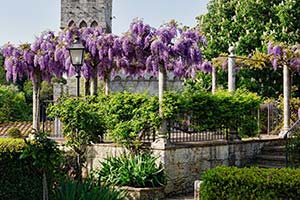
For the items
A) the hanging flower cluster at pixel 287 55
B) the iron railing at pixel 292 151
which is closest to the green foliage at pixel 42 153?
the iron railing at pixel 292 151

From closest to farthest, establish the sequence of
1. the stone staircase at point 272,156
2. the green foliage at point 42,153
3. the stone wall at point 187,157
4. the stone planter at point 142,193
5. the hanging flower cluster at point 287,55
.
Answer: the green foliage at point 42,153 < the stone planter at point 142,193 < the stone wall at point 187,157 < the stone staircase at point 272,156 < the hanging flower cluster at point 287,55

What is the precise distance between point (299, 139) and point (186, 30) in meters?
3.43

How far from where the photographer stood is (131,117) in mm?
10766

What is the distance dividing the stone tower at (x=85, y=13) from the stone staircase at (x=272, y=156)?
454 inches

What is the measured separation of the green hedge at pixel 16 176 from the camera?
290 inches

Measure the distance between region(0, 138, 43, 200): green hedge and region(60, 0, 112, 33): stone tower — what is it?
1546 centimetres

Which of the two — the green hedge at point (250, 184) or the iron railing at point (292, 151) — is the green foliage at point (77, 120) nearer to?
the green hedge at point (250, 184)

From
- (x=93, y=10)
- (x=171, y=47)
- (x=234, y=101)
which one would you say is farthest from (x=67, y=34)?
(x=93, y=10)

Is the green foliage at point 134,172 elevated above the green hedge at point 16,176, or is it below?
below

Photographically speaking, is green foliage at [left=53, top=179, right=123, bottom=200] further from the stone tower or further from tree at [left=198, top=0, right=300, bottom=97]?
the stone tower

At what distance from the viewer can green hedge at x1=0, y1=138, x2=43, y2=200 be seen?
736cm

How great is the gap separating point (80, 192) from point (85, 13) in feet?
50.7

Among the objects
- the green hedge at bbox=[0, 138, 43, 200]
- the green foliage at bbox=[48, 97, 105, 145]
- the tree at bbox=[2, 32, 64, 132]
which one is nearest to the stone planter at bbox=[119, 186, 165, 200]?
the green foliage at bbox=[48, 97, 105, 145]

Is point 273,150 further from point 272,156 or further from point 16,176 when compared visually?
point 16,176
